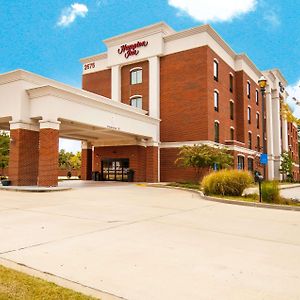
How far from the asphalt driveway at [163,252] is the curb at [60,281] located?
0.38 ft

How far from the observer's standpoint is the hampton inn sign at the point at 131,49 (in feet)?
111

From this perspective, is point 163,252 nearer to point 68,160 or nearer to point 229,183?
point 229,183

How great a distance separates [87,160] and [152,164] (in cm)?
954

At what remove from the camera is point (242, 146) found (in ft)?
117

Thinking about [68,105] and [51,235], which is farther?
[68,105]

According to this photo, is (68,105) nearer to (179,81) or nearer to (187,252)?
(179,81)

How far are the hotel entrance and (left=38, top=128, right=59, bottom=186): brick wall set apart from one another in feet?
42.9

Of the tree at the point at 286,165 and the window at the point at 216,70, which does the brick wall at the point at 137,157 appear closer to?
the window at the point at 216,70

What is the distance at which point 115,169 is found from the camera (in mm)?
34094

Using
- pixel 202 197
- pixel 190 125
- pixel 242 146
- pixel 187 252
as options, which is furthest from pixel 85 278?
pixel 242 146

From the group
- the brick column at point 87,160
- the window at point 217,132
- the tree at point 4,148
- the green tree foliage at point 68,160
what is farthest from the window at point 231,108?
the green tree foliage at point 68,160

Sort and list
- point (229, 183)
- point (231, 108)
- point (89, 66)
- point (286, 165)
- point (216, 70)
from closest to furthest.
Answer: point (229, 183), point (216, 70), point (231, 108), point (89, 66), point (286, 165)

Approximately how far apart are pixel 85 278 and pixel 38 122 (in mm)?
19712

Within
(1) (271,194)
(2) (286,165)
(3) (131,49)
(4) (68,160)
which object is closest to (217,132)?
(3) (131,49)
